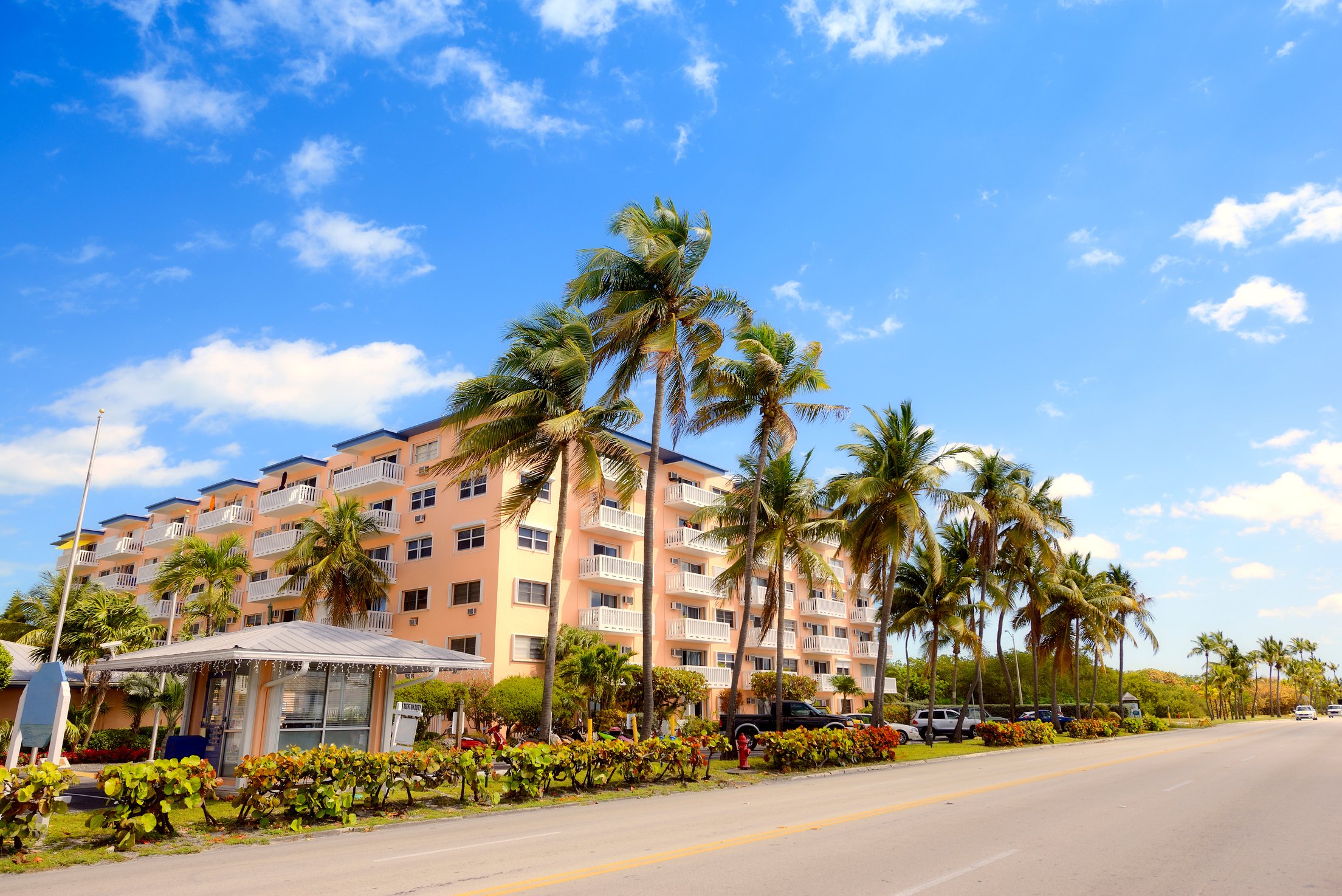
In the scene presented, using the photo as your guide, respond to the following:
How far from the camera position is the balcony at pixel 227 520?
4638 cm

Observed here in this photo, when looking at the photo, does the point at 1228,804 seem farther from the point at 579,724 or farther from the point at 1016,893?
the point at 579,724

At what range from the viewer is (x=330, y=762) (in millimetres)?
13719

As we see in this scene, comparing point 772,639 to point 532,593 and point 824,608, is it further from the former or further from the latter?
point 532,593

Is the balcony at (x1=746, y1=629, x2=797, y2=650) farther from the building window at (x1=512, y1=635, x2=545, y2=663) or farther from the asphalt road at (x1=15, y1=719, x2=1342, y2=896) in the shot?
the asphalt road at (x1=15, y1=719, x2=1342, y2=896)

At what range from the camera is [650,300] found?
24172mm

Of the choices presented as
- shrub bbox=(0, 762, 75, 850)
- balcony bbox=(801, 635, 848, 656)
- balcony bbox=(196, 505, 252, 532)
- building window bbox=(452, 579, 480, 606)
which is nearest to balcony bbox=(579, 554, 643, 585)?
building window bbox=(452, 579, 480, 606)

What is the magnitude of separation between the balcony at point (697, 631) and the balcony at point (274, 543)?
1750 centimetres

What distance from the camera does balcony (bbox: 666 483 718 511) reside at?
44.7 meters

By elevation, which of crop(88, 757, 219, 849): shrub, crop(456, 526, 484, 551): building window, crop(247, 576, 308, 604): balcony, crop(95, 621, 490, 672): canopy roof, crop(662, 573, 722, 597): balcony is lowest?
crop(88, 757, 219, 849): shrub

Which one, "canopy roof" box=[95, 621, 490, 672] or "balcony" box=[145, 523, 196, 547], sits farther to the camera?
"balcony" box=[145, 523, 196, 547]

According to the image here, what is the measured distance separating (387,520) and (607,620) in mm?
10678

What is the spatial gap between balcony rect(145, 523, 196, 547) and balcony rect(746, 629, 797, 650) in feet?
102

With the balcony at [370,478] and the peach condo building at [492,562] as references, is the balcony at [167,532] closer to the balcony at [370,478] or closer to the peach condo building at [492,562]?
the peach condo building at [492,562]

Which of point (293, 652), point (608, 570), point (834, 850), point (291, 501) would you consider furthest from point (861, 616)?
point (834, 850)
